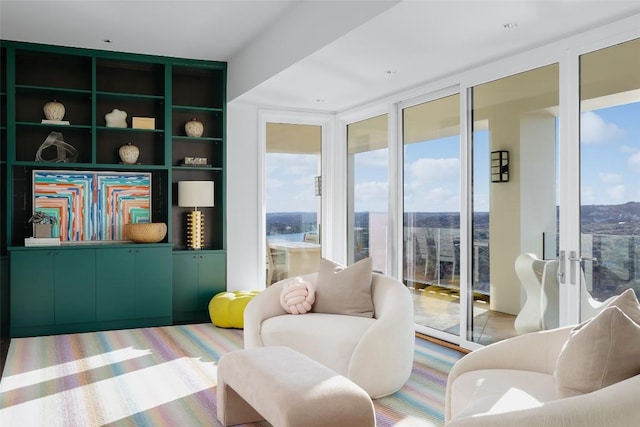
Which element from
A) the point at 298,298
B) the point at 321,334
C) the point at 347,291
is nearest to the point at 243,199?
the point at 298,298

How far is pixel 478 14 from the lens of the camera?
341 centimetres

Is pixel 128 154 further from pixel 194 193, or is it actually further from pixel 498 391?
pixel 498 391

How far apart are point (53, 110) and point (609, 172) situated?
4.86 m

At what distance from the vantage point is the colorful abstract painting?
582 centimetres

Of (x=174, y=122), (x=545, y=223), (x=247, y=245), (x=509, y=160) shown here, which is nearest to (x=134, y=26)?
(x=174, y=122)

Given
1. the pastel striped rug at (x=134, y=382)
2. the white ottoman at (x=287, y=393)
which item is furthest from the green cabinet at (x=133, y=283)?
the white ottoman at (x=287, y=393)

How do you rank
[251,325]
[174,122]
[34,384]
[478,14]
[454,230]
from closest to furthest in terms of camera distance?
[478,14] → [34,384] → [251,325] → [454,230] → [174,122]

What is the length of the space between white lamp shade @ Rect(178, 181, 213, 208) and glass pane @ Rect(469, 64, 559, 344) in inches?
110

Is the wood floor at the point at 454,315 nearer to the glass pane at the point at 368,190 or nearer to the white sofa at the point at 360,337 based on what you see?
the glass pane at the point at 368,190

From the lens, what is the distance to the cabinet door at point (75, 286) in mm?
5582

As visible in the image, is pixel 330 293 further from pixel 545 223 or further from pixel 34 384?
pixel 34 384

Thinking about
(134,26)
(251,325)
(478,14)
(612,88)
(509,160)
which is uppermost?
(134,26)

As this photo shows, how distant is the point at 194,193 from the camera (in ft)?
20.1

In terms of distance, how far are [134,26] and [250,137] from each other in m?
1.81
